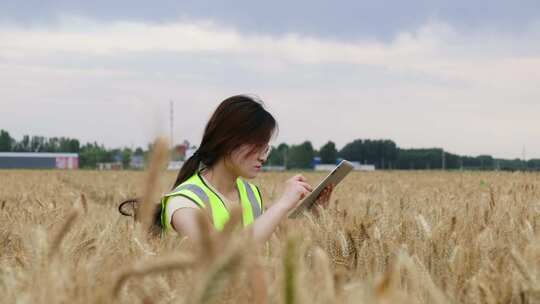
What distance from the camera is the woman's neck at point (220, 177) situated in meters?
3.25

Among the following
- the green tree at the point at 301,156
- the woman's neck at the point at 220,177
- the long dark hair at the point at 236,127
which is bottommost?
the woman's neck at the point at 220,177

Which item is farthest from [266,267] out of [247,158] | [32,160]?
[32,160]

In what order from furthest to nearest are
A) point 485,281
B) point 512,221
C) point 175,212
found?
point 175,212 → point 512,221 → point 485,281

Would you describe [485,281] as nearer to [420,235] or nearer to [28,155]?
[420,235]

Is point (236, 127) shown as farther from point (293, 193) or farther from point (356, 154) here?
point (356, 154)

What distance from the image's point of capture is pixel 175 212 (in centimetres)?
293

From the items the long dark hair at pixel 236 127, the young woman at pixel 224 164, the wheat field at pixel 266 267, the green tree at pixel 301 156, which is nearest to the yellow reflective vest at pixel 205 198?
the young woman at pixel 224 164

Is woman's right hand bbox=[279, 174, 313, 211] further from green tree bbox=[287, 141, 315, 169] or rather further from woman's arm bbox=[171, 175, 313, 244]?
green tree bbox=[287, 141, 315, 169]

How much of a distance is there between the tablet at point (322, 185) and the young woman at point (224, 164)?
0.03 metres

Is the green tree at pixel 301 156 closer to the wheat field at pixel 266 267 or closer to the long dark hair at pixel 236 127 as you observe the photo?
the long dark hair at pixel 236 127

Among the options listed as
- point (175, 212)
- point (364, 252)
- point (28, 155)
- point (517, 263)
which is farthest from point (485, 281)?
point (28, 155)

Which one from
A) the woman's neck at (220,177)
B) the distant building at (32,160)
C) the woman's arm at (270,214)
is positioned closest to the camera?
the woman's arm at (270,214)

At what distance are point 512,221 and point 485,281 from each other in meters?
1.36

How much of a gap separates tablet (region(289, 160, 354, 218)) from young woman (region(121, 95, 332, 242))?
0.11ft
